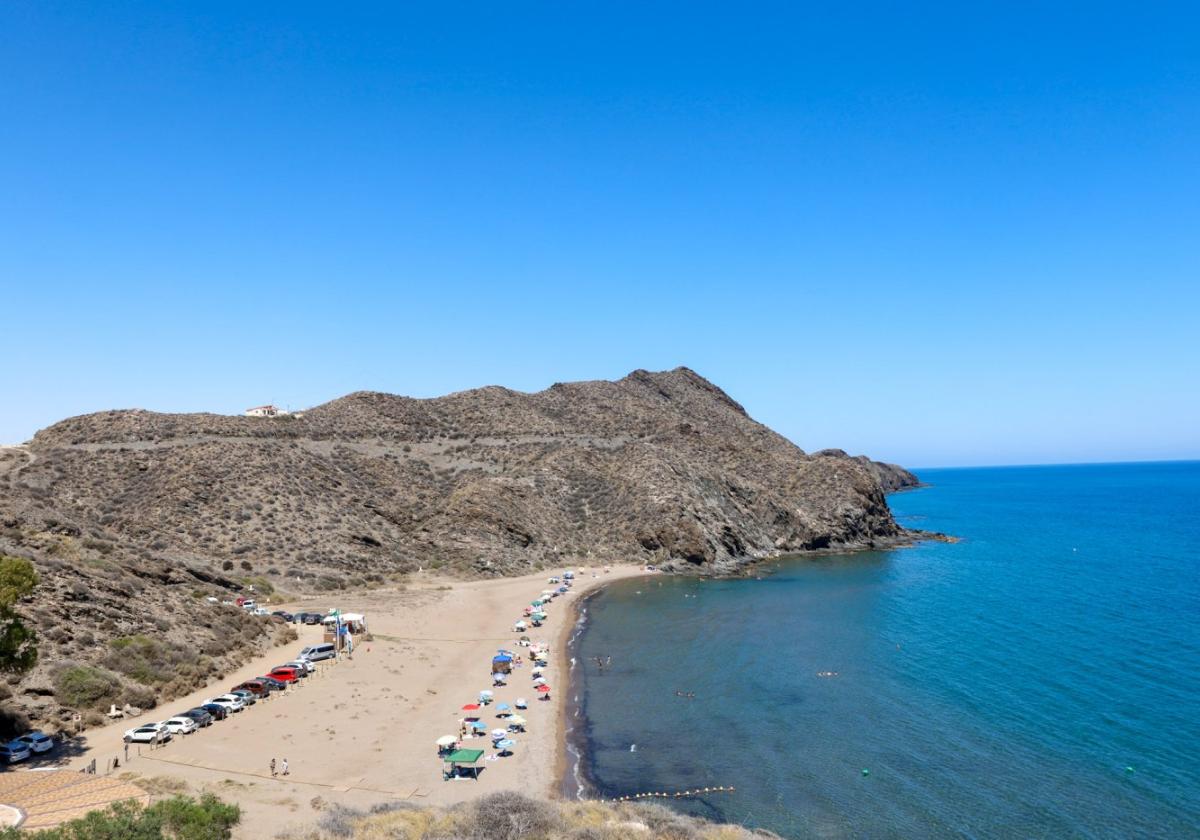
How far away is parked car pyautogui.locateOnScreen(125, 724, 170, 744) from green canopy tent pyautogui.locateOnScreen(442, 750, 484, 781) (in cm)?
1161

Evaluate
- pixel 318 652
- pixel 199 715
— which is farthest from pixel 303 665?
pixel 199 715

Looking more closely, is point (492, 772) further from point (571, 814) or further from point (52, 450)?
point (52, 450)

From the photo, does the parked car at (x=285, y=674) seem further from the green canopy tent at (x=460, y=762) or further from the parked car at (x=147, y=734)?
the green canopy tent at (x=460, y=762)

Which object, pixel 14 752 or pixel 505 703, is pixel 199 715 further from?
pixel 505 703

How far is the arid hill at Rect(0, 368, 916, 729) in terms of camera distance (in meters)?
40.7

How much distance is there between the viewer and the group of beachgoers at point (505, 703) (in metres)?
32.5

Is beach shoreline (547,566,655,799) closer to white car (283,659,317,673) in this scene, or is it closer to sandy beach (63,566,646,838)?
sandy beach (63,566,646,838)

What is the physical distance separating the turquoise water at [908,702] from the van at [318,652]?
15145 mm

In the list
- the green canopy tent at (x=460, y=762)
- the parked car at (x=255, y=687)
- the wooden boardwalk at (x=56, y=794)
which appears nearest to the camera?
the wooden boardwalk at (x=56, y=794)

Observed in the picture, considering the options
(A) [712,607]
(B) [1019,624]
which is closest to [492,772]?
(A) [712,607]

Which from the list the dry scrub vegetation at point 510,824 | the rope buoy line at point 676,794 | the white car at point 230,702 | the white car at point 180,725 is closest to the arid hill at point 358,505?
the white car at point 230,702

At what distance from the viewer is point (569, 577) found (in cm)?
7506

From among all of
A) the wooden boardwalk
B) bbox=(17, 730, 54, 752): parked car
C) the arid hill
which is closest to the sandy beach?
bbox=(17, 730, 54, 752): parked car

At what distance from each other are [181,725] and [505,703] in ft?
50.0
